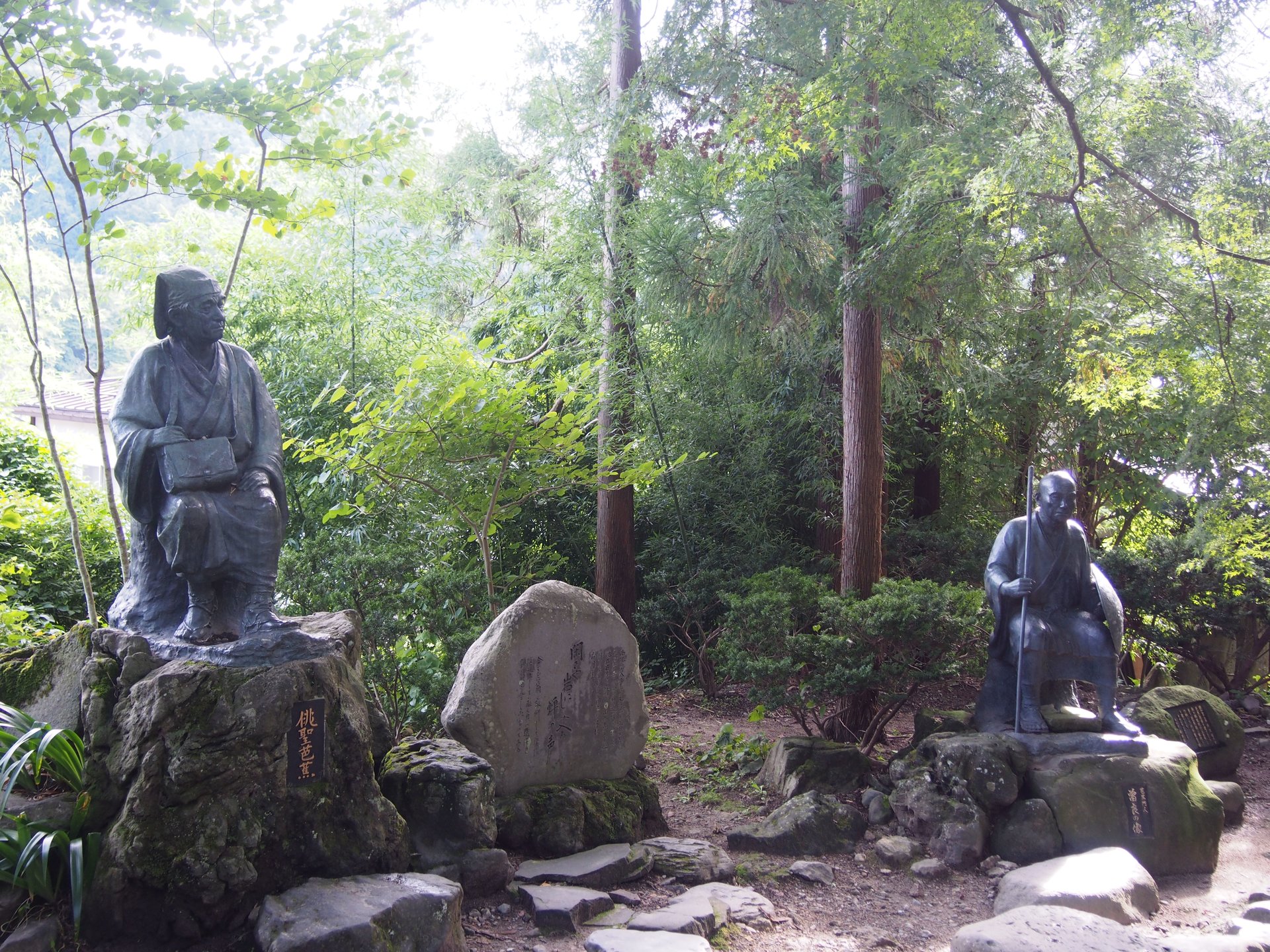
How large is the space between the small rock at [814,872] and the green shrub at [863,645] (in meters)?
1.40

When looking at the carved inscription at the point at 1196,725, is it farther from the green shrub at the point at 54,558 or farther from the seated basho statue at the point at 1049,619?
the green shrub at the point at 54,558

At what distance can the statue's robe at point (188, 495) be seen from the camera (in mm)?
3678

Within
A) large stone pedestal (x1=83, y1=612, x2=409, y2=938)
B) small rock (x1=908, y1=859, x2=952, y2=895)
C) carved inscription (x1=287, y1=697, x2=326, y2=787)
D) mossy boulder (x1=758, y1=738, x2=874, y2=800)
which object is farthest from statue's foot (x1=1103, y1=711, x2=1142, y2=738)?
carved inscription (x1=287, y1=697, x2=326, y2=787)

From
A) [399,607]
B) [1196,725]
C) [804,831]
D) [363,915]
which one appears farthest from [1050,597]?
[363,915]

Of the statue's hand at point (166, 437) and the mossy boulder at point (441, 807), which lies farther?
the mossy boulder at point (441, 807)

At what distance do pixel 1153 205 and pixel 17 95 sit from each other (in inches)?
285

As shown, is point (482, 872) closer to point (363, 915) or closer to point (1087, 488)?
point (363, 915)

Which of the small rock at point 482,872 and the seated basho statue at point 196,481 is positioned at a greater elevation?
the seated basho statue at point 196,481

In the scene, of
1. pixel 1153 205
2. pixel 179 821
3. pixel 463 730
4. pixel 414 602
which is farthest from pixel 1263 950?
pixel 1153 205

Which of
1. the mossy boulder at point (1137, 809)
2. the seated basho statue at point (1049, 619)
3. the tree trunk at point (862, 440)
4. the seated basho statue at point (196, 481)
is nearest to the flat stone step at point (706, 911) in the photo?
the mossy boulder at point (1137, 809)

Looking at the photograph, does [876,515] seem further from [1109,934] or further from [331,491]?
[331,491]

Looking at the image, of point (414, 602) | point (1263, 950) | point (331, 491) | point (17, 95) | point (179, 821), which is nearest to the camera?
point (179, 821)

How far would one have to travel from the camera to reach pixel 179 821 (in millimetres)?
3250

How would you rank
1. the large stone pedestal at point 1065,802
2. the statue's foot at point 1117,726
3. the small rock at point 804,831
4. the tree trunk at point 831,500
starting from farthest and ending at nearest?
the tree trunk at point 831,500 → the statue's foot at point 1117,726 → the small rock at point 804,831 → the large stone pedestal at point 1065,802
